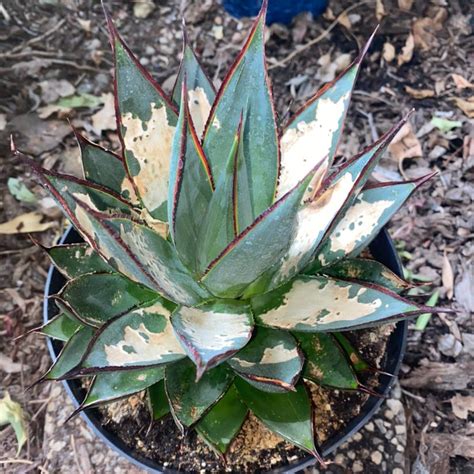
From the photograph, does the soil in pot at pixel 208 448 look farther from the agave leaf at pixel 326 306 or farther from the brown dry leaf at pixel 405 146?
the brown dry leaf at pixel 405 146

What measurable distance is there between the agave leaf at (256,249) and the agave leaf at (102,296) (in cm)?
15

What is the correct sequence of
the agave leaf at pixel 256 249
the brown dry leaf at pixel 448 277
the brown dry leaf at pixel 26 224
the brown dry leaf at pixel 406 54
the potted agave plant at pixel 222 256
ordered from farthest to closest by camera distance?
1. the brown dry leaf at pixel 406 54
2. the brown dry leaf at pixel 26 224
3. the brown dry leaf at pixel 448 277
4. the potted agave plant at pixel 222 256
5. the agave leaf at pixel 256 249

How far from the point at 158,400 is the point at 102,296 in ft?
0.66

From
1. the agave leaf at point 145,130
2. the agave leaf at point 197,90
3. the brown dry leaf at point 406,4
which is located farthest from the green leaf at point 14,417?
the brown dry leaf at point 406,4

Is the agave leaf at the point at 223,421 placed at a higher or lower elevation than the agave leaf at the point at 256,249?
lower

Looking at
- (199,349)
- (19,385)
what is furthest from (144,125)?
(19,385)

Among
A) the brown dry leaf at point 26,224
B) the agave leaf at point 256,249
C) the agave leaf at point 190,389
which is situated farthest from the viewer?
the brown dry leaf at point 26,224

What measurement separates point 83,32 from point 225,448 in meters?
1.47

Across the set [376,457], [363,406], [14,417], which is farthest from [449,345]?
[14,417]

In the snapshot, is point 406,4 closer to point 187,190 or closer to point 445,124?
point 445,124

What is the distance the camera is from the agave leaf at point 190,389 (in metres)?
0.92

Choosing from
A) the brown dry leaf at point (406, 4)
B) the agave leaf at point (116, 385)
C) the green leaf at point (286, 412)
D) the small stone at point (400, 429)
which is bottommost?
the small stone at point (400, 429)

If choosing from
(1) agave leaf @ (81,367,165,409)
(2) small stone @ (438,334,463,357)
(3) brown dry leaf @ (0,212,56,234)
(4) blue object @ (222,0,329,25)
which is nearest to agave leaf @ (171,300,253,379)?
(1) agave leaf @ (81,367,165,409)

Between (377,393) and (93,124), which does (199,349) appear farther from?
(93,124)
